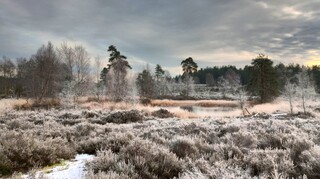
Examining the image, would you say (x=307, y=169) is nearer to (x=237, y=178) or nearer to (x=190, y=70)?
(x=237, y=178)

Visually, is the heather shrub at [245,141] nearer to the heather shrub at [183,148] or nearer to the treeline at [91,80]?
the heather shrub at [183,148]

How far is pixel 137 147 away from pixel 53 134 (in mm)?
4063

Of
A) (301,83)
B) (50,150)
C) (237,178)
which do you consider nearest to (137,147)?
(50,150)

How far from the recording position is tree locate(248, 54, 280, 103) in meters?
47.7

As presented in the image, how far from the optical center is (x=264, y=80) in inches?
1887

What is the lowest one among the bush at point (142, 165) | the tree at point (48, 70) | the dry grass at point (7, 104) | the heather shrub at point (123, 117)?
the heather shrub at point (123, 117)

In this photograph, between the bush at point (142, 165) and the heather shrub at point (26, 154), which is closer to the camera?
the bush at point (142, 165)

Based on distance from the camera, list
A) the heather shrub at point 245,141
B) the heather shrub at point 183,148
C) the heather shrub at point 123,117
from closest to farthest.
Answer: the heather shrub at point 183,148
the heather shrub at point 245,141
the heather shrub at point 123,117

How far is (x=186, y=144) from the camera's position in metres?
6.78

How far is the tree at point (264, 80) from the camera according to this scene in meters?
47.7

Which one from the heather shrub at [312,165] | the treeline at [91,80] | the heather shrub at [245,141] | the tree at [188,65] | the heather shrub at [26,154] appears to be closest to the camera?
the heather shrub at [312,165]

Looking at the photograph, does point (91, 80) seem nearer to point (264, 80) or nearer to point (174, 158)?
point (264, 80)

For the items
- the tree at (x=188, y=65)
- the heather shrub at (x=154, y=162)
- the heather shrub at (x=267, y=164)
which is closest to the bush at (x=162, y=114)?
the heather shrub at (x=154, y=162)

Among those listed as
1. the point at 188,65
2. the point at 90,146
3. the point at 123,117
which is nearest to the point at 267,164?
the point at 90,146
